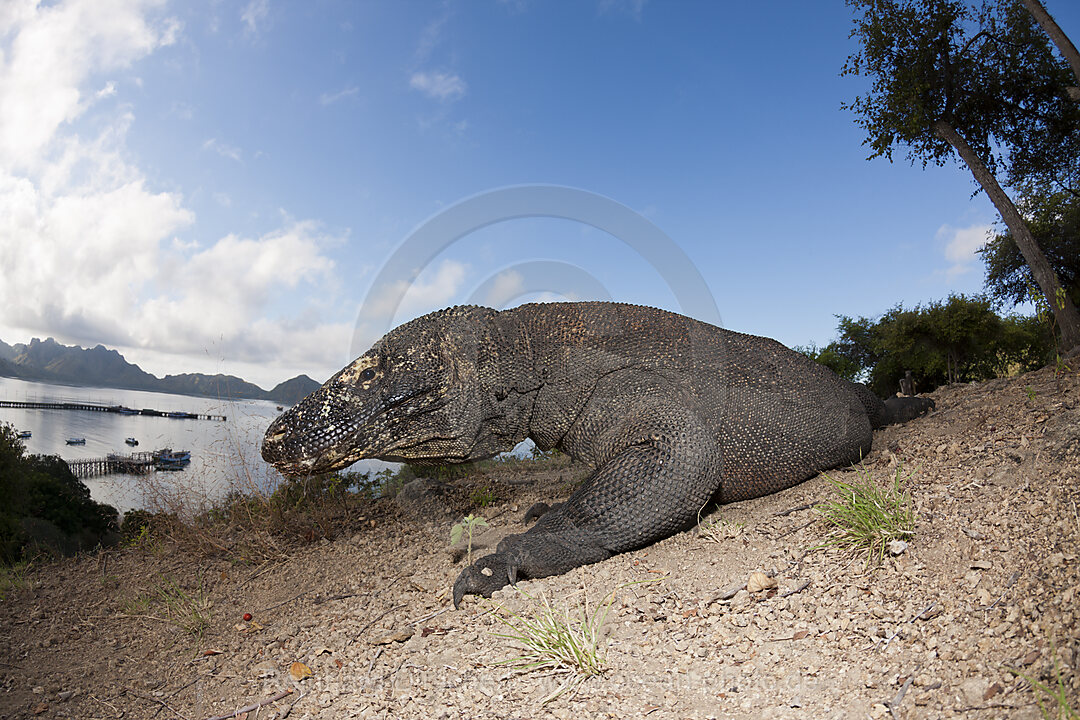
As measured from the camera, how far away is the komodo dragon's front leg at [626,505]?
4.14m

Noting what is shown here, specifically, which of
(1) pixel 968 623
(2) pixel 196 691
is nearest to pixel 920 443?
(1) pixel 968 623

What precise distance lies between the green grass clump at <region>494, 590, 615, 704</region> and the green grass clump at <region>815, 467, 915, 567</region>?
5.00 feet

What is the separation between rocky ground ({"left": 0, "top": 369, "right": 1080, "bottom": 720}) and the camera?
105 inches

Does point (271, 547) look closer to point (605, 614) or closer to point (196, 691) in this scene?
point (196, 691)

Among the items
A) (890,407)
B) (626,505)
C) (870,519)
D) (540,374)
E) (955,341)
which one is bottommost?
(870,519)

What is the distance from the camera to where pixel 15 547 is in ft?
26.9

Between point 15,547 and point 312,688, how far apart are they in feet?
24.1

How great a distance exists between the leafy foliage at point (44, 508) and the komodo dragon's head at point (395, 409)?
5858mm

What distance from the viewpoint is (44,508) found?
9.83 metres

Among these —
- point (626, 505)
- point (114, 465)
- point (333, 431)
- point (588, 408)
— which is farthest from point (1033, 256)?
point (114, 465)

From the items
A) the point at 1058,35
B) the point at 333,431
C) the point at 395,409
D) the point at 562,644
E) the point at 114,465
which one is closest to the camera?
the point at 562,644

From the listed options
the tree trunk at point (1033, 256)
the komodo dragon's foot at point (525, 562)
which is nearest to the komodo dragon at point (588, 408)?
the komodo dragon's foot at point (525, 562)

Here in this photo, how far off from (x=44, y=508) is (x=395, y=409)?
8.66m

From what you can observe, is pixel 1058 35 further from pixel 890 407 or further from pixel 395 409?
pixel 395 409
